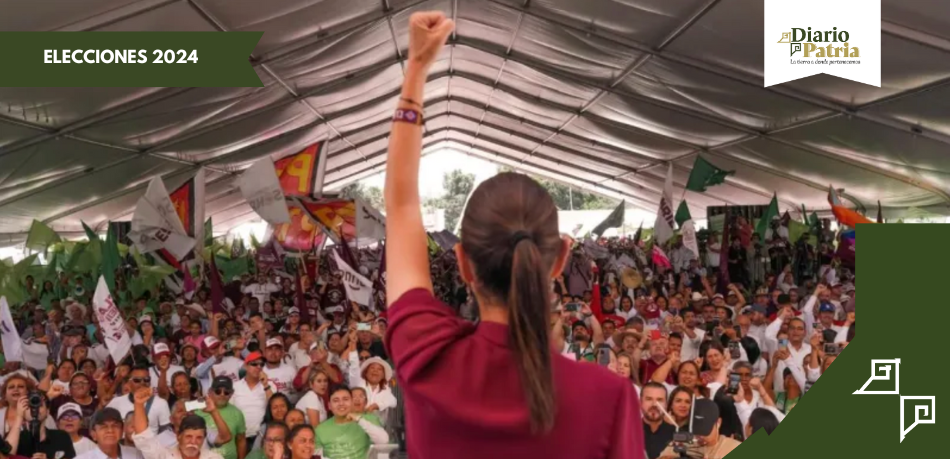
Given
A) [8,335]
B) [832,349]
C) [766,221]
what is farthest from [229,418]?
[766,221]

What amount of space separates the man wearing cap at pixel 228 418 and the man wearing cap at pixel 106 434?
21.8 inches

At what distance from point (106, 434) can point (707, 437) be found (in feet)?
10.6

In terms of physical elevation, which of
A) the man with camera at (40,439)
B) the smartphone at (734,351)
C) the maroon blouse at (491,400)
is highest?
the maroon blouse at (491,400)

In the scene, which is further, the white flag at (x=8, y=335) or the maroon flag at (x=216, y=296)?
the maroon flag at (x=216, y=296)

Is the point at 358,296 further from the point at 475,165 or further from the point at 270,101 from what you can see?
the point at 475,165

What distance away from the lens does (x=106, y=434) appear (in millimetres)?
4941

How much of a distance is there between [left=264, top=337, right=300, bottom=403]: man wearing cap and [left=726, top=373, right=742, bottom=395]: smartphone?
307 centimetres

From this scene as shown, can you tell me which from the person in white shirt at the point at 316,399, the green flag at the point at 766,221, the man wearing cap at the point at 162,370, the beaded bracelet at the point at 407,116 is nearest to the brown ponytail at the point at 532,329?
the beaded bracelet at the point at 407,116

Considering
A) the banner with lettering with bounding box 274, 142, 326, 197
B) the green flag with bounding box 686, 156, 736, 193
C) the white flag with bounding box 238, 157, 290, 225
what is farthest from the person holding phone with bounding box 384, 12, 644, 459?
the green flag with bounding box 686, 156, 736, 193

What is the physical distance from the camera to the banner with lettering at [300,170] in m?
11.7

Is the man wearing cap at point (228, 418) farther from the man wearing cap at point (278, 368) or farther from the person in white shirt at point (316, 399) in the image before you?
the man wearing cap at point (278, 368)

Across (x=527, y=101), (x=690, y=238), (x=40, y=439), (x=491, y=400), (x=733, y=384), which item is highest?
(x=527, y=101)

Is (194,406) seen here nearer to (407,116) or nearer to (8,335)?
(8,335)

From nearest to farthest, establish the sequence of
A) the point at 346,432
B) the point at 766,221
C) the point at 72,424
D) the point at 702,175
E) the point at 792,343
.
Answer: the point at 72,424, the point at 346,432, the point at 792,343, the point at 766,221, the point at 702,175
